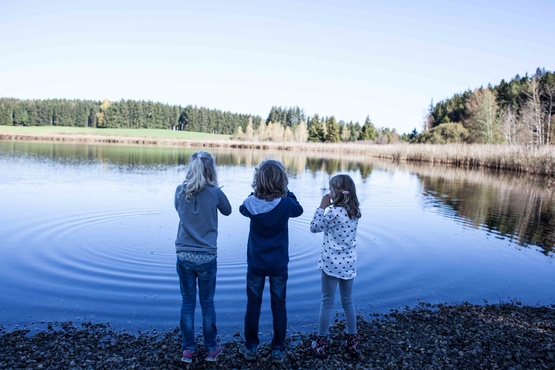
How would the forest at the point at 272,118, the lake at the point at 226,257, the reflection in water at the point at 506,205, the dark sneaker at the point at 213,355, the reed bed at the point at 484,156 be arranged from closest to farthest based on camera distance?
the dark sneaker at the point at 213,355 → the lake at the point at 226,257 → the reflection in water at the point at 506,205 → the reed bed at the point at 484,156 → the forest at the point at 272,118

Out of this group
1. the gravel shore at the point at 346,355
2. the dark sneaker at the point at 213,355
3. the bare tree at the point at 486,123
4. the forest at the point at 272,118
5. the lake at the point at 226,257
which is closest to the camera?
the gravel shore at the point at 346,355

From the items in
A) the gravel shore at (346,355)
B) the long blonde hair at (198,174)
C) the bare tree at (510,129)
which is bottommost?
the gravel shore at (346,355)

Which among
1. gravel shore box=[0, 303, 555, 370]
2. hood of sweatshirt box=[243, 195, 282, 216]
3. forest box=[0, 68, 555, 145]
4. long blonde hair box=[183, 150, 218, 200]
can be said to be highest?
forest box=[0, 68, 555, 145]

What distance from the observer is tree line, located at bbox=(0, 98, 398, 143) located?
328 feet

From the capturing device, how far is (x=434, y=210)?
1639 centimetres

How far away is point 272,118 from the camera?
426ft

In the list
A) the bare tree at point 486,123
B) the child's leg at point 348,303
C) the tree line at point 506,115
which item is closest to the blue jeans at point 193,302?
the child's leg at point 348,303

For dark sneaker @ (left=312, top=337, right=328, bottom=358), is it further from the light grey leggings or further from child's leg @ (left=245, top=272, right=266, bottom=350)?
child's leg @ (left=245, top=272, right=266, bottom=350)

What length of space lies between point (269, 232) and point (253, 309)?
2.83 feet

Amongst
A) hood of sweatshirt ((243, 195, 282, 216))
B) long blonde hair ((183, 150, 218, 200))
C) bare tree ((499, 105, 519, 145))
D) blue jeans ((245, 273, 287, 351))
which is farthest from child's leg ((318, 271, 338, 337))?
bare tree ((499, 105, 519, 145))

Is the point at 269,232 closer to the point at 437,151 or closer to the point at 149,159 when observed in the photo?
the point at 149,159

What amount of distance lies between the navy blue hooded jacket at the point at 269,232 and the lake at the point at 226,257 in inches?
55.0

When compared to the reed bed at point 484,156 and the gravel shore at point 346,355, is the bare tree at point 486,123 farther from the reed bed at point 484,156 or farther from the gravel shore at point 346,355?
A: the gravel shore at point 346,355

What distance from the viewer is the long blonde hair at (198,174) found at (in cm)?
445
